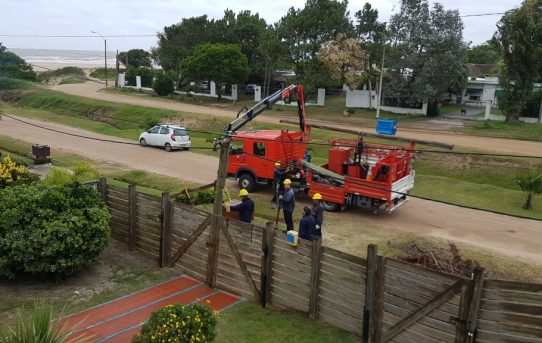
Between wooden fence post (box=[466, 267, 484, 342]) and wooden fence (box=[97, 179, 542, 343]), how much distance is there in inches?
0.5

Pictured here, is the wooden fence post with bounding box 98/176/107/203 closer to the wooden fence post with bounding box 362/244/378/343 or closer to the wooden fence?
the wooden fence

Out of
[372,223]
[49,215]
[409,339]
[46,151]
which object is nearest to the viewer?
[409,339]

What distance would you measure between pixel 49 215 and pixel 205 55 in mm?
42448

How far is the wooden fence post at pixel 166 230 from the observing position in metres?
11.0

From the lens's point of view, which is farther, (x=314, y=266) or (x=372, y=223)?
(x=372, y=223)

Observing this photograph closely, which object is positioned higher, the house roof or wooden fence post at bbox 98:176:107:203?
the house roof

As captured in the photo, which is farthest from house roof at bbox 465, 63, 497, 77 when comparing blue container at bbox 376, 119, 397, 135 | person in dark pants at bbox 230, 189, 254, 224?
person in dark pants at bbox 230, 189, 254, 224

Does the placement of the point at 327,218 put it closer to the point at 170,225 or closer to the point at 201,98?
the point at 170,225

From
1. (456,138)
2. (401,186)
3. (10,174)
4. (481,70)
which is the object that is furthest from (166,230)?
(481,70)

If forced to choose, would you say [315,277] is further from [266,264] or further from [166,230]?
[166,230]

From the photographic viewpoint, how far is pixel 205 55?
5053cm

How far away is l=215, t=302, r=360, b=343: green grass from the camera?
8.20 m

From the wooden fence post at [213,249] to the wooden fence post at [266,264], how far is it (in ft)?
4.01

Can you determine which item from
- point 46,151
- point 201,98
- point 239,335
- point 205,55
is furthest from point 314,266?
point 201,98
